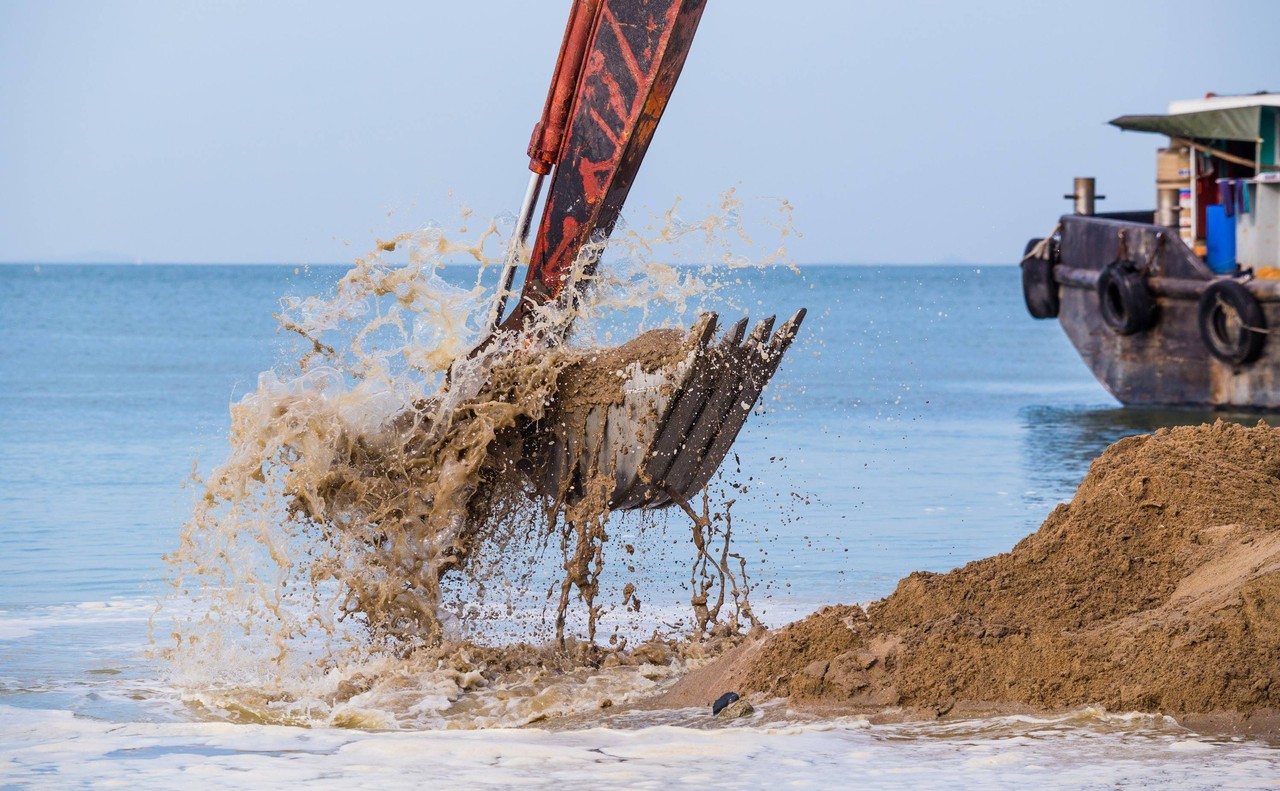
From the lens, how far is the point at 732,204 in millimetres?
6652

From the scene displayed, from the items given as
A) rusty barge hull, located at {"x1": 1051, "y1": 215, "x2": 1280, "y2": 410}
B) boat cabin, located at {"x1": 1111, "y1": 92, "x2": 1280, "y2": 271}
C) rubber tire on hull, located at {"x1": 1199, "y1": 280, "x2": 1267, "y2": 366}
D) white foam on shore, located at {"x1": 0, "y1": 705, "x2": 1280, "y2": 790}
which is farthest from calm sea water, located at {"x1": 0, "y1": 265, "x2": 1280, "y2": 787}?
boat cabin, located at {"x1": 1111, "y1": 92, "x2": 1280, "y2": 271}

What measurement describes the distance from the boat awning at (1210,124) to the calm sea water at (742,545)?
10.5 ft

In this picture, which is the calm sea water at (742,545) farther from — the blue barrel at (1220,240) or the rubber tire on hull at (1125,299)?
the blue barrel at (1220,240)

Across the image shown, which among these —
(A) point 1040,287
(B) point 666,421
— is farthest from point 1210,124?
(B) point 666,421

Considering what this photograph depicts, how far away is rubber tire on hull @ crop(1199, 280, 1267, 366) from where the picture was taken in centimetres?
1692

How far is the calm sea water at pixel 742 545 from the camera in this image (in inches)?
199

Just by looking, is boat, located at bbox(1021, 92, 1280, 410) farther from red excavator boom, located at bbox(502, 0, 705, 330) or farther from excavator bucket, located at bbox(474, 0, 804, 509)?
red excavator boom, located at bbox(502, 0, 705, 330)

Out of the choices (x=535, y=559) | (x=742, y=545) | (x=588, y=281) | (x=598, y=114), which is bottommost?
(x=742, y=545)

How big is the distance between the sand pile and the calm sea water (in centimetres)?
19

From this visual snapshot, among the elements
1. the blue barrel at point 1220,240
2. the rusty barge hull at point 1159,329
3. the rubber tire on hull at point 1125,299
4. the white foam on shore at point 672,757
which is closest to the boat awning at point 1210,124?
the blue barrel at point 1220,240

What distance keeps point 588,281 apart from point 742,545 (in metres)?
4.09

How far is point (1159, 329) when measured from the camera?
62.1ft

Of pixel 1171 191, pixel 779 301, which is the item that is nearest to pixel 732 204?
pixel 1171 191

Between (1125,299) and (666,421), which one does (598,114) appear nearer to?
(666,421)
